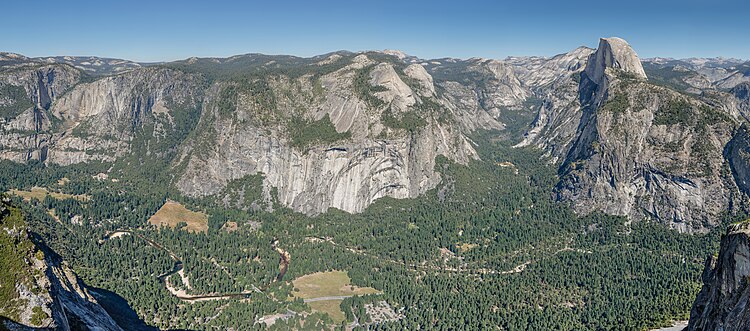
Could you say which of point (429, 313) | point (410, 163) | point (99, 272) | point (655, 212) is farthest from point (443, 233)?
point (99, 272)

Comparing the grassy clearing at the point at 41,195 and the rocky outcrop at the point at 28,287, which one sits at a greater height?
the rocky outcrop at the point at 28,287

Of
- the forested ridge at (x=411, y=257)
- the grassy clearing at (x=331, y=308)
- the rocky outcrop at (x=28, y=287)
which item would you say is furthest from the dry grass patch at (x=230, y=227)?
the rocky outcrop at (x=28, y=287)

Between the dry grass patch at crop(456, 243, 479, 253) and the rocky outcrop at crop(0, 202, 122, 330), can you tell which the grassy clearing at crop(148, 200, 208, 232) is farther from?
the rocky outcrop at crop(0, 202, 122, 330)

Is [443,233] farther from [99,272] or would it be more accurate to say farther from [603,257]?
[99,272]

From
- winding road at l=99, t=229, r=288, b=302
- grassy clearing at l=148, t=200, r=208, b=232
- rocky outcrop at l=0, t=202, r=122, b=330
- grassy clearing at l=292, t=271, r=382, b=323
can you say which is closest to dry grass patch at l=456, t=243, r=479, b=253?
grassy clearing at l=292, t=271, r=382, b=323

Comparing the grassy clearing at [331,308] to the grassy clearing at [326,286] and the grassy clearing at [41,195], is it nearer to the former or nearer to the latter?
the grassy clearing at [326,286]

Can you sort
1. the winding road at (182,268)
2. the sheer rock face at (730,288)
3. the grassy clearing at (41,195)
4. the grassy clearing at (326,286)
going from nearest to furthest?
1. the sheer rock face at (730,288)
2. the winding road at (182,268)
3. the grassy clearing at (326,286)
4. the grassy clearing at (41,195)
